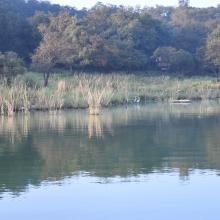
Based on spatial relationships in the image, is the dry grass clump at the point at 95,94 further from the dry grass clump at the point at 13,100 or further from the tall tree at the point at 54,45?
the tall tree at the point at 54,45

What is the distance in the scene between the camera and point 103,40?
4444 cm

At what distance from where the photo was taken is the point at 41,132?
17.0m

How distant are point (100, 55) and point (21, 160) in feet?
106

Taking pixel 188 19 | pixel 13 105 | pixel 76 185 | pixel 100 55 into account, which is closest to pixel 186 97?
pixel 100 55

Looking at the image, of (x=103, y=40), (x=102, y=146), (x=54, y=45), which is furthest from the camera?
(x=103, y=40)

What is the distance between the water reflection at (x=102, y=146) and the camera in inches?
417

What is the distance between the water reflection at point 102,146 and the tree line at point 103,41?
1100 cm

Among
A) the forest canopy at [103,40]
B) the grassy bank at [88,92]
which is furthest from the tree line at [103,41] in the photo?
the grassy bank at [88,92]

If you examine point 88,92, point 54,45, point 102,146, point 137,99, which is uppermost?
point 54,45

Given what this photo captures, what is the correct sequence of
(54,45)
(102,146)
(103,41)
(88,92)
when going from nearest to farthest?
(102,146) → (88,92) → (54,45) → (103,41)

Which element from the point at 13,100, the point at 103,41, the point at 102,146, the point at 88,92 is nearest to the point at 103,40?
the point at 103,41

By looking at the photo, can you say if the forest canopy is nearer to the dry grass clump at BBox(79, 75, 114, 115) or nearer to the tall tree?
the tall tree

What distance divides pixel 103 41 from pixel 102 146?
30859 millimetres

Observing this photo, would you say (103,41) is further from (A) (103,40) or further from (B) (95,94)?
(B) (95,94)
